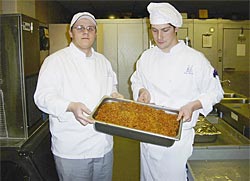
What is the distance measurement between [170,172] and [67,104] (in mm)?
668

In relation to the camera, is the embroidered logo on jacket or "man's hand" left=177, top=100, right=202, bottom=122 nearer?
"man's hand" left=177, top=100, right=202, bottom=122

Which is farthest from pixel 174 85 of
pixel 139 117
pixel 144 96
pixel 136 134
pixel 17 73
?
pixel 17 73

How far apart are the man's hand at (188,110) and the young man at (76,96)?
405 mm

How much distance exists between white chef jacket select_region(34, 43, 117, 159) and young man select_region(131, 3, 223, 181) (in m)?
0.27

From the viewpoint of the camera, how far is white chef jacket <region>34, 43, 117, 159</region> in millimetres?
1515

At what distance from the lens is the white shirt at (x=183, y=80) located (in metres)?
1.57

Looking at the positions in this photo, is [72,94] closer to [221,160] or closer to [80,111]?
[80,111]

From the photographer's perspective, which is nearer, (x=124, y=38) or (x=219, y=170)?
(x=219, y=170)

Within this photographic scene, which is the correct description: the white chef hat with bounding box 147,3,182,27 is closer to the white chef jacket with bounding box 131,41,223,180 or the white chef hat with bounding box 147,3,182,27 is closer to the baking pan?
the white chef jacket with bounding box 131,41,223,180

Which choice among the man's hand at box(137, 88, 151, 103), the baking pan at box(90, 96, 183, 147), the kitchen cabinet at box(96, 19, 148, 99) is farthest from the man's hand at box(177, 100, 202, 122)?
the kitchen cabinet at box(96, 19, 148, 99)

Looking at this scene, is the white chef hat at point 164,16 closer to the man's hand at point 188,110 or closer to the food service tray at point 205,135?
the man's hand at point 188,110

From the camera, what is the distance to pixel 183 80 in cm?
158

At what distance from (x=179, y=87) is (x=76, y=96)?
541mm

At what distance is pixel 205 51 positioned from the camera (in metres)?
4.00
